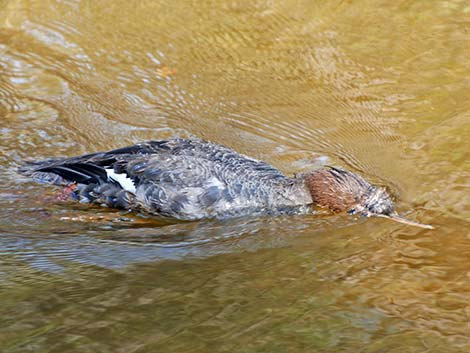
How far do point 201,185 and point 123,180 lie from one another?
76 centimetres

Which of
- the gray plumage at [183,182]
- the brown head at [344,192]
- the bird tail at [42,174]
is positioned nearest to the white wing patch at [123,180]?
the gray plumage at [183,182]

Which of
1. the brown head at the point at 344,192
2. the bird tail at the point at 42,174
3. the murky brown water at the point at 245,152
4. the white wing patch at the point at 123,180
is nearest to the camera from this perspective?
the murky brown water at the point at 245,152

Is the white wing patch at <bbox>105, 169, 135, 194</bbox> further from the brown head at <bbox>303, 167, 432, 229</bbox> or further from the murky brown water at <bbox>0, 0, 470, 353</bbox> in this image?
the brown head at <bbox>303, 167, 432, 229</bbox>

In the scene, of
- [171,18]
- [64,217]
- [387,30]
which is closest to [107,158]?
[64,217]

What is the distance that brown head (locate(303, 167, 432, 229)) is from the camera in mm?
6785

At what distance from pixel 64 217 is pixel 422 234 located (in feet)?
10.1

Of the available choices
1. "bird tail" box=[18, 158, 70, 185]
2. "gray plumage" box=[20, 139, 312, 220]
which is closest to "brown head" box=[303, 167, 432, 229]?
"gray plumage" box=[20, 139, 312, 220]

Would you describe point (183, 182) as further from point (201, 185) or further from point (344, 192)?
point (344, 192)

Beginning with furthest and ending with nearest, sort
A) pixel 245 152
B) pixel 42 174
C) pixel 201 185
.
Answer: pixel 245 152 < pixel 42 174 < pixel 201 185

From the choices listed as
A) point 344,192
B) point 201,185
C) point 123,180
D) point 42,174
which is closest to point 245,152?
point 201,185

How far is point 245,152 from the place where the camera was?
8172mm

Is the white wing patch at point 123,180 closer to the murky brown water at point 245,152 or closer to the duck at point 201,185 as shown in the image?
the duck at point 201,185

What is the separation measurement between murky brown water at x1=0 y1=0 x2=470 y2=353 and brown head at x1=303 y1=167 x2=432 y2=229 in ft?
0.85

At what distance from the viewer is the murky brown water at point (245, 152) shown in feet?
14.2
